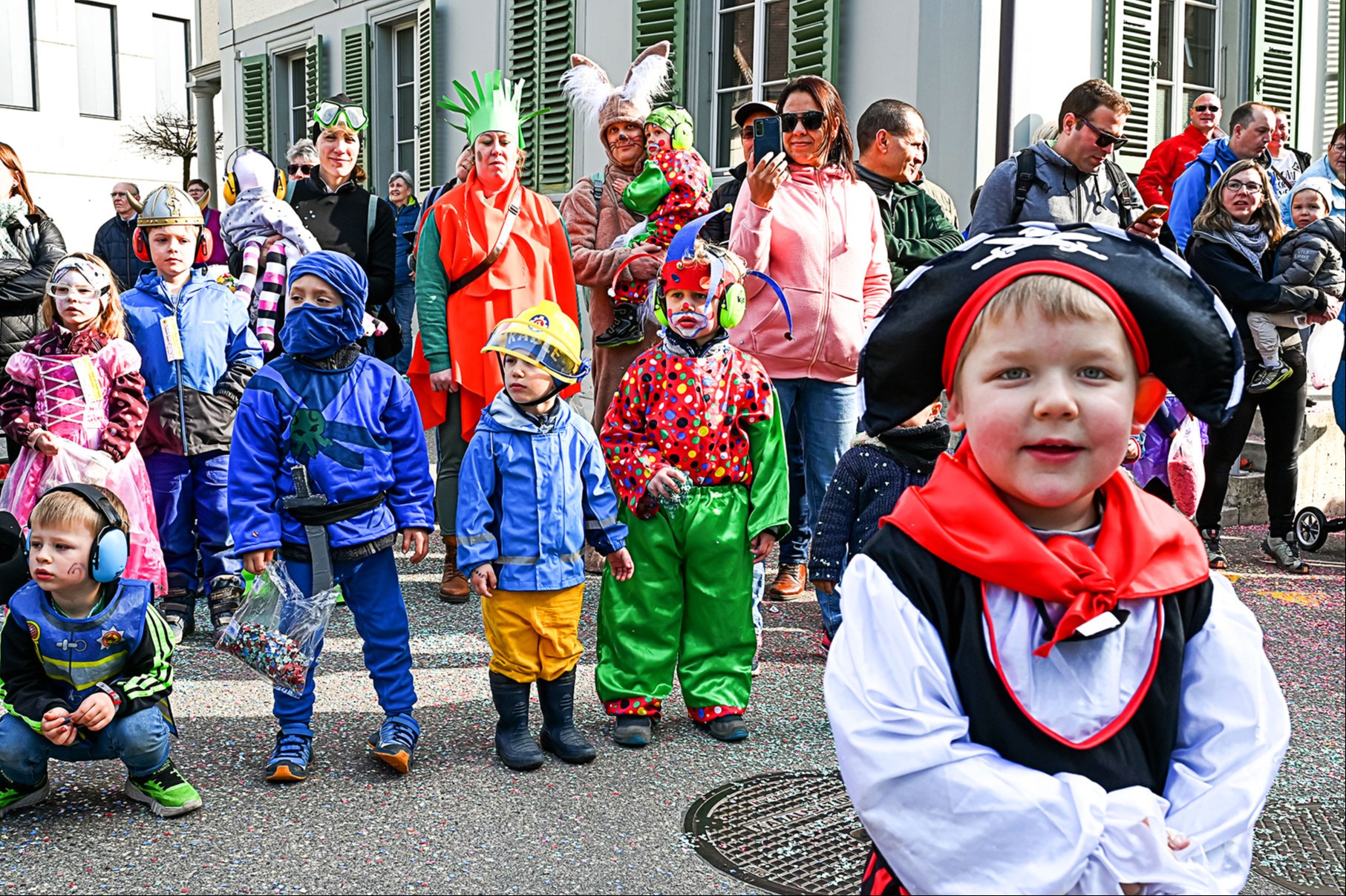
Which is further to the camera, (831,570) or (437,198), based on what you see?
(437,198)

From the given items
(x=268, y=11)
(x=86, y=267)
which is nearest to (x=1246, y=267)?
(x=86, y=267)

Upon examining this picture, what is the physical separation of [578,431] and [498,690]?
Answer: 830mm

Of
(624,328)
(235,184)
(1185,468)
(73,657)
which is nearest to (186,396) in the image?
(235,184)

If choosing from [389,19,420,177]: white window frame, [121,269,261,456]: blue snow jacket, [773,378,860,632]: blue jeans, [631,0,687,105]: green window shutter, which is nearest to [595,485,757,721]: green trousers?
[773,378,860,632]: blue jeans

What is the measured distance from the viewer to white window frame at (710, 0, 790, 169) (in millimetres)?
10141

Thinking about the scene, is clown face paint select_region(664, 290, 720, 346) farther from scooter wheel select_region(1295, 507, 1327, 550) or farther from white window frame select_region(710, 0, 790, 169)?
white window frame select_region(710, 0, 790, 169)

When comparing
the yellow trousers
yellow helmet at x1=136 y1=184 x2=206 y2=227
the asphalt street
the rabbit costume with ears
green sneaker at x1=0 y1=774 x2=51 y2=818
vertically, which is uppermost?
the rabbit costume with ears

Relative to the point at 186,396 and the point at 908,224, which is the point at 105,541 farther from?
the point at 908,224

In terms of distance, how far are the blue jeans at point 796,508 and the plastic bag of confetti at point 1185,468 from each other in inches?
68.2

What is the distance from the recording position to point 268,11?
53.5 feet

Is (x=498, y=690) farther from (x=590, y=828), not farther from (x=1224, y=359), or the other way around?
(x=1224, y=359)

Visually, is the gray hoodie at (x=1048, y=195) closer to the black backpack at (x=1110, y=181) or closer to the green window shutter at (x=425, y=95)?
the black backpack at (x=1110, y=181)

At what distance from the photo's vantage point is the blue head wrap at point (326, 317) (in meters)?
4.02

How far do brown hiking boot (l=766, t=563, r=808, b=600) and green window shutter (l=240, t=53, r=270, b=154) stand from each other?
12072 mm
